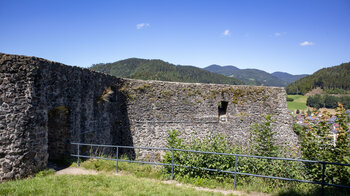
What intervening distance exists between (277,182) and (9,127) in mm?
7475

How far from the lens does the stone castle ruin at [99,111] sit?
627cm

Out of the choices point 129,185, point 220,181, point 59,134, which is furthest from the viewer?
point 59,134

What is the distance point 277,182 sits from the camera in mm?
6145

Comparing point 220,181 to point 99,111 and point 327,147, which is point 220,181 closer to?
point 327,147

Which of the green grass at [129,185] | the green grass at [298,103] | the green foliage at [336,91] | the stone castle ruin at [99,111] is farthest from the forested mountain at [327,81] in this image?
the green grass at [129,185]

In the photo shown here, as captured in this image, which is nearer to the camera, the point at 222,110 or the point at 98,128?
the point at 98,128

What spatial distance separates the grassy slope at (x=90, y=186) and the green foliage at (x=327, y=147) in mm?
3286

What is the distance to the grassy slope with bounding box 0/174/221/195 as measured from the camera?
516 centimetres

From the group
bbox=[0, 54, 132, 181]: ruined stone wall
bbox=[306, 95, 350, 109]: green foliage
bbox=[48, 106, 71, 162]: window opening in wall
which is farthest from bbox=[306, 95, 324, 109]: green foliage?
bbox=[48, 106, 71, 162]: window opening in wall

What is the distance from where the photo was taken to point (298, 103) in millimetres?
81688

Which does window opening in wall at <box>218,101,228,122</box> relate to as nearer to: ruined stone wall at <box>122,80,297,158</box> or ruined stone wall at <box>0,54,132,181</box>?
ruined stone wall at <box>122,80,297,158</box>

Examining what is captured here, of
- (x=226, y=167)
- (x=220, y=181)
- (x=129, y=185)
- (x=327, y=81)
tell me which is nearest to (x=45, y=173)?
(x=129, y=185)

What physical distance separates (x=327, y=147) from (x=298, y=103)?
3368 inches

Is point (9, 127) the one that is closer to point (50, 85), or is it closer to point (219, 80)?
point (50, 85)
